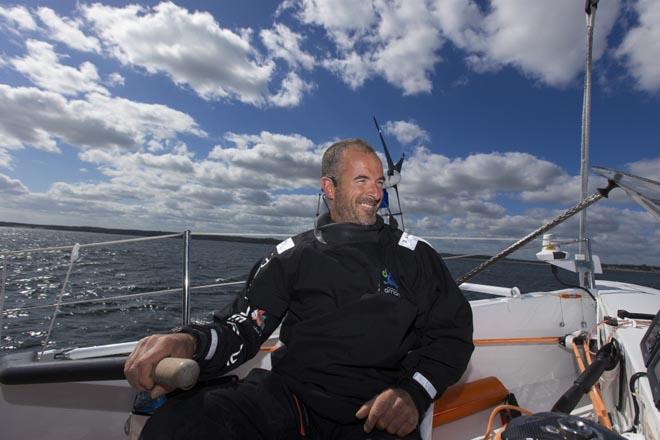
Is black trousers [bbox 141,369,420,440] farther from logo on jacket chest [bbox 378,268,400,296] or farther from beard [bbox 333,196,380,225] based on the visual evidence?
beard [bbox 333,196,380,225]

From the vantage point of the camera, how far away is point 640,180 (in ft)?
6.53

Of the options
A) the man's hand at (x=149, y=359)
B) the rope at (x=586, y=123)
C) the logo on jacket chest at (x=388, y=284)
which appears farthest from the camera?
the rope at (x=586, y=123)

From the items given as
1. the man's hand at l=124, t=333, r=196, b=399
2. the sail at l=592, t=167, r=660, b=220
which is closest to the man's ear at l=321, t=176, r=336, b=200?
the man's hand at l=124, t=333, r=196, b=399

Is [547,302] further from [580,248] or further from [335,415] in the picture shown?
[335,415]

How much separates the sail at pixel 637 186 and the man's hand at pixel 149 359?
6.77 ft

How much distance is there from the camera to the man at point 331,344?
1.37 meters

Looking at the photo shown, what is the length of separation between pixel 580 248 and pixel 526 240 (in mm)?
666

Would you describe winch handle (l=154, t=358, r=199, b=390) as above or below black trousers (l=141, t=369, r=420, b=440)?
above

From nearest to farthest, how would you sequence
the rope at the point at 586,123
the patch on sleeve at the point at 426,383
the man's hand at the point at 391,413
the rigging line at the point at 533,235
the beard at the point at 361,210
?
the man's hand at the point at 391,413 < the patch on sleeve at the point at 426,383 < the beard at the point at 361,210 < the rigging line at the point at 533,235 < the rope at the point at 586,123

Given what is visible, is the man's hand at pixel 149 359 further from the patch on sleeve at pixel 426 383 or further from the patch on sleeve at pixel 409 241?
the patch on sleeve at pixel 409 241

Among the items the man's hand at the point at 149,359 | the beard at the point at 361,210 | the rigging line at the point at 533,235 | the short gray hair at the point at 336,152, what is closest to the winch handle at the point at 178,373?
the man's hand at the point at 149,359

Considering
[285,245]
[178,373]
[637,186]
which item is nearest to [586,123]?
[637,186]

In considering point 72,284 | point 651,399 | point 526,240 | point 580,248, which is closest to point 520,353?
point 526,240

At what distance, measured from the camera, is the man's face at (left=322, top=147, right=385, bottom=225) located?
1890 millimetres
